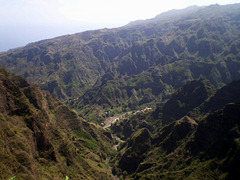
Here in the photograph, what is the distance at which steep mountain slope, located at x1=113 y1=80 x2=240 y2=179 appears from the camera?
103 metres

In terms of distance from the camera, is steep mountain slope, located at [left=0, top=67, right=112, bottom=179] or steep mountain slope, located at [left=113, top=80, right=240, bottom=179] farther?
steep mountain slope, located at [left=113, top=80, right=240, bottom=179]

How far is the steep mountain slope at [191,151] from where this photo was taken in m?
103

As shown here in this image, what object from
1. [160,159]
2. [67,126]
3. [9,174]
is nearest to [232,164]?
Answer: [160,159]

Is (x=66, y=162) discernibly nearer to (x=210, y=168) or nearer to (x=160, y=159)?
(x=160, y=159)

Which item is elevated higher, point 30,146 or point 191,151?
point 30,146

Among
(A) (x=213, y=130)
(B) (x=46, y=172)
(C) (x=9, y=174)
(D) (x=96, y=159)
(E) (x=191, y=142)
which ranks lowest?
(D) (x=96, y=159)

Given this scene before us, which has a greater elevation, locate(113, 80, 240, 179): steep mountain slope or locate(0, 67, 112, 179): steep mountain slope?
locate(0, 67, 112, 179): steep mountain slope

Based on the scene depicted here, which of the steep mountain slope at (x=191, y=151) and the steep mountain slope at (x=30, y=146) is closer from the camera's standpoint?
the steep mountain slope at (x=30, y=146)

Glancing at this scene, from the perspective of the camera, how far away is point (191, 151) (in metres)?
127

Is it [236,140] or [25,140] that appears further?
[236,140]

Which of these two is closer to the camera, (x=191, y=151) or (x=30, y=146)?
(x=30, y=146)

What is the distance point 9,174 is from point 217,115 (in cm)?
11707

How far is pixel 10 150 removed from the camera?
279 feet

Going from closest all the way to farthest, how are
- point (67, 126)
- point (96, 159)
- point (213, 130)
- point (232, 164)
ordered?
point (232, 164) < point (213, 130) < point (96, 159) < point (67, 126)
